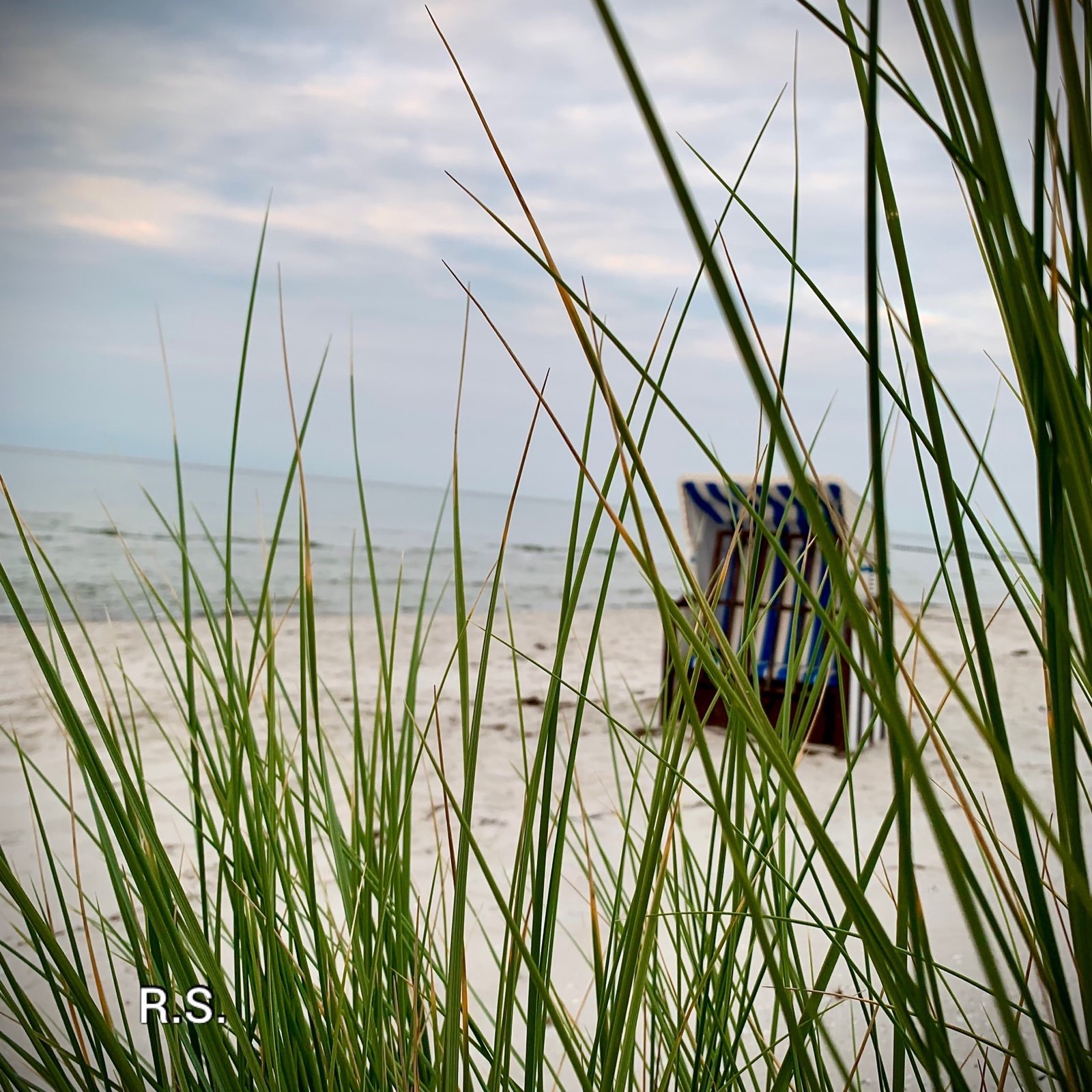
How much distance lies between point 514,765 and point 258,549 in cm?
1354

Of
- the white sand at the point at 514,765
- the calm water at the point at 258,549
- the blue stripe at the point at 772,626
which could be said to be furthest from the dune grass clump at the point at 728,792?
the blue stripe at the point at 772,626

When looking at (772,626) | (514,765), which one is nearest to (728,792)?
(514,765)

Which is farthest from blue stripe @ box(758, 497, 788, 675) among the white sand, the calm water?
the calm water

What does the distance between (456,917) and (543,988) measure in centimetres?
7

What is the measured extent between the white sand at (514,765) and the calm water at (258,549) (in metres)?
0.77

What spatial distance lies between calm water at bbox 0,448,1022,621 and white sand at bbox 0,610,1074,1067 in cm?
77

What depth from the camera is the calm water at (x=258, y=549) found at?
353 inches

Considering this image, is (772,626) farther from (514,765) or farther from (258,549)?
(258,549)

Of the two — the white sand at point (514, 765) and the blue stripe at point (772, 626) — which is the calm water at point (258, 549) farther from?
the blue stripe at point (772, 626)

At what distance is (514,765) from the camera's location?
161 centimetres

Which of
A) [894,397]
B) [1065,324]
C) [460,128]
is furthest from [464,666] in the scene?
[460,128]

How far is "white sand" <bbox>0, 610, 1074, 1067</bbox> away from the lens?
89.3 inches

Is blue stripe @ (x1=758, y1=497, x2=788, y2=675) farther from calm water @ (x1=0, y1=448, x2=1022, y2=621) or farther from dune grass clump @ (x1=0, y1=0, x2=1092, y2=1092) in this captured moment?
dune grass clump @ (x1=0, y1=0, x2=1092, y2=1092)

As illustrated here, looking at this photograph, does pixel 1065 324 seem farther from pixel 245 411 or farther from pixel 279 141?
pixel 279 141
